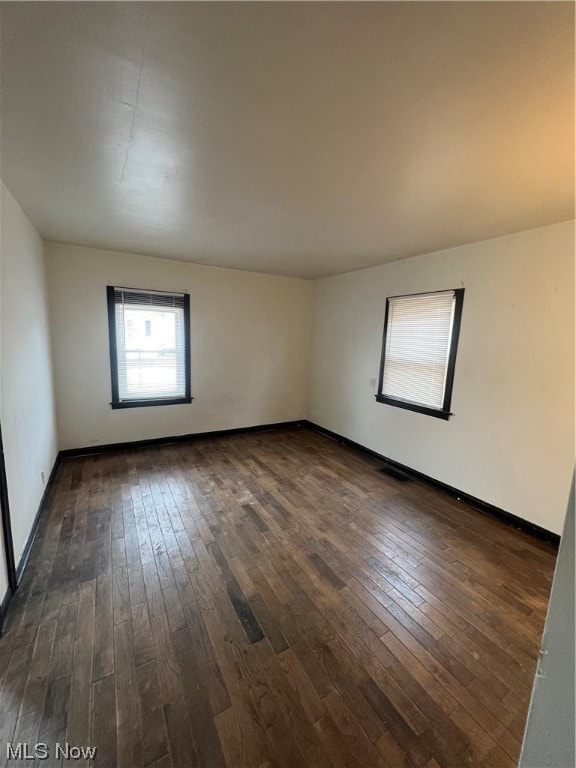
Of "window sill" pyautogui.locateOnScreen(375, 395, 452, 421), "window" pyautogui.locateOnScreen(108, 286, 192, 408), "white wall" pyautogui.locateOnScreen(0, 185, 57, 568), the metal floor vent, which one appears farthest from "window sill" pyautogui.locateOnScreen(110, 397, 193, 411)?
the metal floor vent

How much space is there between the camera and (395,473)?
142 inches

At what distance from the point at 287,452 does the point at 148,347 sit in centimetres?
239

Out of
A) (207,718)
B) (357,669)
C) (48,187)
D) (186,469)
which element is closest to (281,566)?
(357,669)

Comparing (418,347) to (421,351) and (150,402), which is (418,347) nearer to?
(421,351)

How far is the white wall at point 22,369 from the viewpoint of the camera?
1.92 metres

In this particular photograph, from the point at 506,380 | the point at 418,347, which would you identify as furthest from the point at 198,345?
the point at 506,380

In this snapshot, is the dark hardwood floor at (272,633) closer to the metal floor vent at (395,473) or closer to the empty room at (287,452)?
the empty room at (287,452)

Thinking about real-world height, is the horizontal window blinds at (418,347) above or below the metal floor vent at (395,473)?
above

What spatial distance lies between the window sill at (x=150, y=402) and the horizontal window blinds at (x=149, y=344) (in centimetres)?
5


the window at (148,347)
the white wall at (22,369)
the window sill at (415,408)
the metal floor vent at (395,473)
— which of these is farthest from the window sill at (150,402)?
the metal floor vent at (395,473)

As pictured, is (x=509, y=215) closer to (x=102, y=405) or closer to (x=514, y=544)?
(x=514, y=544)

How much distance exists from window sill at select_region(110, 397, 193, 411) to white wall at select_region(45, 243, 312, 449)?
0.08 meters

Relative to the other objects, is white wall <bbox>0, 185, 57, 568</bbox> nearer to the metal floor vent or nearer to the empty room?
the empty room

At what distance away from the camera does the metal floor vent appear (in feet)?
11.4
